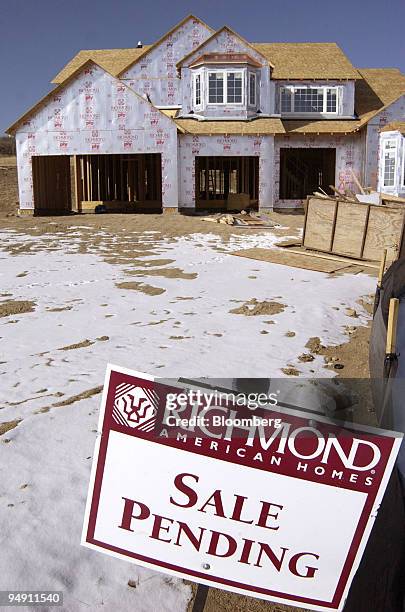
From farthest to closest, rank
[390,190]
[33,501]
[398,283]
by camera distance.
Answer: [390,190]
[398,283]
[33,501]

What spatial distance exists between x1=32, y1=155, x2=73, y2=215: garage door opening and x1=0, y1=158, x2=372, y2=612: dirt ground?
1.53 meters

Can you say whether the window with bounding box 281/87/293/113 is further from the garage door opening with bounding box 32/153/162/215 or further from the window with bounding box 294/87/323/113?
the garage door opening with bounding box 32/153/162/215

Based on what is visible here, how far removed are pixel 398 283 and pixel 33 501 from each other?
12.5ft

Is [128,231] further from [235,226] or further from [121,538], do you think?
[121,538]

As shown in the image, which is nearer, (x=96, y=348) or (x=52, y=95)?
(x=96, y=348)

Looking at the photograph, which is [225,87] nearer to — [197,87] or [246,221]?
[197,87]

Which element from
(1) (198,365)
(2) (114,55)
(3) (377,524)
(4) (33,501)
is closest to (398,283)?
(1) (198,365)

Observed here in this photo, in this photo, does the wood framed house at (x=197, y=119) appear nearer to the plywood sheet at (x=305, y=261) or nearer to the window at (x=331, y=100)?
the window at (x=331, y=100)

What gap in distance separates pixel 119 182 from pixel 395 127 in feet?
48.8

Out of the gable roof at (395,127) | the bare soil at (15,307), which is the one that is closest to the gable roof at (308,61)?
the gable roof at (395,127)

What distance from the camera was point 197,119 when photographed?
2698 cm

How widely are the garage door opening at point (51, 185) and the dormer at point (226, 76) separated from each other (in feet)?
24.3

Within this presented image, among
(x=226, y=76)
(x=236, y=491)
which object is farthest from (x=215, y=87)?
(x=236, y=491)

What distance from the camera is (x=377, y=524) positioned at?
107 inches
